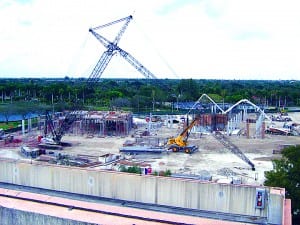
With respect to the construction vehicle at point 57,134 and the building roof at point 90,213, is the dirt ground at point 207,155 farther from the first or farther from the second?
the building roof at point 90,213

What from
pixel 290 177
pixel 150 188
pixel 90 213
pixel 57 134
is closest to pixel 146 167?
pixel 150 188

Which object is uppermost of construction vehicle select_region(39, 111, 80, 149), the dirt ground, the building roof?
construction vehicle select_region(39, 111, 80, 149)

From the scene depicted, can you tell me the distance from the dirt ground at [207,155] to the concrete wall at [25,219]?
10.9 meters

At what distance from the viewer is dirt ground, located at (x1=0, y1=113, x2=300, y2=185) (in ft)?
71.4

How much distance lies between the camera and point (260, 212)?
1166cm

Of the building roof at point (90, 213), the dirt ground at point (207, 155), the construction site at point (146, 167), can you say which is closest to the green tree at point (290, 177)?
the construction site at point (146, 167)

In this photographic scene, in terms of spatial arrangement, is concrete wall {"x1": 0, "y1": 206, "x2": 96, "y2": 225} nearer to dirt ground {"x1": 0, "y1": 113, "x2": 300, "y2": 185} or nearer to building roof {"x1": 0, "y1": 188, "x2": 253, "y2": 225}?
building roof {"x1": 0, "y1": 188, "x2": 253, "y2": 225}

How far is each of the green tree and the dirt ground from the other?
16.3 feet

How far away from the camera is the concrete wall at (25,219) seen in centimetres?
962

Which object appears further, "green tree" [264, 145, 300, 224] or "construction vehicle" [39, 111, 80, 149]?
"construction vehicle" [39, 111, 80, 149]

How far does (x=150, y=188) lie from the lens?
12.7 metres

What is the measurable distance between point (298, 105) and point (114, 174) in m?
61.7

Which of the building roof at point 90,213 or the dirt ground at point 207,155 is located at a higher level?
the building roof at point 90,213

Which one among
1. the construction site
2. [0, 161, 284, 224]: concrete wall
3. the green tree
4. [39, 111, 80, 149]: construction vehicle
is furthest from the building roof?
[39, 111, 80, 149]: construction vehicle
